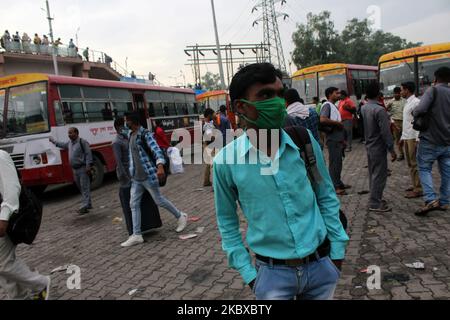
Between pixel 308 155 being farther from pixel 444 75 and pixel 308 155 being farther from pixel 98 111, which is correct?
pixel 98 111

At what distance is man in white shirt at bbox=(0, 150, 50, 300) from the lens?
2.78m

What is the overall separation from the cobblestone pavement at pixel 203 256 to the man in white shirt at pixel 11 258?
55cm

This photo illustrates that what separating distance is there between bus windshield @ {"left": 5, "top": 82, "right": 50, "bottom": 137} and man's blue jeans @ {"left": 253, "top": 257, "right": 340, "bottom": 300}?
28.3 ft

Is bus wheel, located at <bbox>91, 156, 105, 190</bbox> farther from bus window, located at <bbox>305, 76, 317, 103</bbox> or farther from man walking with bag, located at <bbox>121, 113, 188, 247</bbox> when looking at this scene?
bus window, located at <bbox>305, 76, 317, 103</bbox>

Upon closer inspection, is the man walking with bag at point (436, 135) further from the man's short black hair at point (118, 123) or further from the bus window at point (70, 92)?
the bus window at point (70, 92)

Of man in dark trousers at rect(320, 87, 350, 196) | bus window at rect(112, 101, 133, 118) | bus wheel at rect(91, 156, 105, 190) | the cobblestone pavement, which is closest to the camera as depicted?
the cobblestone pavement

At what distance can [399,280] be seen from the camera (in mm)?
3324

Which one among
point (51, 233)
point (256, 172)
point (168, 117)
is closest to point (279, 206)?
point (256, 172)

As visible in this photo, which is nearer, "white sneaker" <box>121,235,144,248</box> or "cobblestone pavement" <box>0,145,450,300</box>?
"cobblestone pavement" <box>0,145,450,300</box>

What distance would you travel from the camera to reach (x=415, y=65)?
38.9ft

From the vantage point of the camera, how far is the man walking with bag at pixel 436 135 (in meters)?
4.75

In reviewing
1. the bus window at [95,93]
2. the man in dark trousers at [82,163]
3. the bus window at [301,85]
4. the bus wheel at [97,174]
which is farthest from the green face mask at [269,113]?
the bus window at [301,85]

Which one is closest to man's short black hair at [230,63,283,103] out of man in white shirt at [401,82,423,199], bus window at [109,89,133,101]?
man in white shirt at [401,82,423,199]
